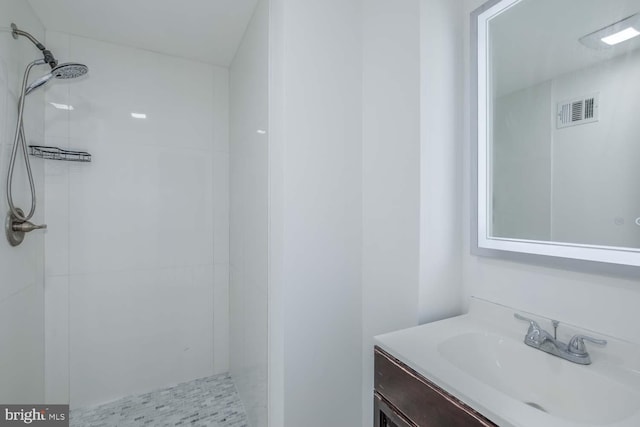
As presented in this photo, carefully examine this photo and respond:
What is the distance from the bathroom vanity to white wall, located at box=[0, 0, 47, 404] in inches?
65.2

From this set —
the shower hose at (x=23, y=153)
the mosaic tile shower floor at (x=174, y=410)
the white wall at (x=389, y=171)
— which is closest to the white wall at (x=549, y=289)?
the white wall at (x=389, y=171)

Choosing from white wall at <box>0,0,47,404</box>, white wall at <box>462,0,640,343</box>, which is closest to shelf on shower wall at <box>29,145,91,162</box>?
white wall at <box>0,0,47,404</box>

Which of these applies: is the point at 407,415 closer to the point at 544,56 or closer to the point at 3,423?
the point at 544,56

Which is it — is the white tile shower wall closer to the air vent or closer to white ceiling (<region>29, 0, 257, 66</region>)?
white ceiling (<region>29, 0, 257, 66</region>)

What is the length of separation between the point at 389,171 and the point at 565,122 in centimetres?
59

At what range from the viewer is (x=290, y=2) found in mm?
1155

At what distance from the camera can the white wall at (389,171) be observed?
43.8 inches

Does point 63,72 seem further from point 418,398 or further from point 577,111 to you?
point 577,111

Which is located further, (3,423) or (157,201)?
(157,201)

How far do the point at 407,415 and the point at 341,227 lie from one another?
72 cm

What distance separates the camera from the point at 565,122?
895mm

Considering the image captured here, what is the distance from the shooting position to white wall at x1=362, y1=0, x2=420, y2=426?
Result: 111 centimetres

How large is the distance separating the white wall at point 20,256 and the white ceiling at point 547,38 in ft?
6.80

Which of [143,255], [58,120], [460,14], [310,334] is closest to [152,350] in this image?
[143,255]
